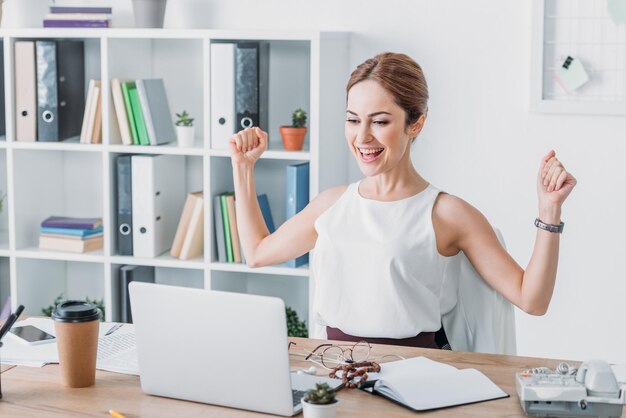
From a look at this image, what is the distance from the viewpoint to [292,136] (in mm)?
3443

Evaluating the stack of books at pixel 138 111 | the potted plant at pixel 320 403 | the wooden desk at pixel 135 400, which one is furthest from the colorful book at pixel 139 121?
the potted plant at pixel 320 403

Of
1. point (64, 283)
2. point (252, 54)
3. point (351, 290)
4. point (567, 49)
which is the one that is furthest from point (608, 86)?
point (64, 283)

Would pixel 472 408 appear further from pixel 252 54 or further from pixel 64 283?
pixel 64 283

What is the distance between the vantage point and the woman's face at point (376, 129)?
7.67 feet

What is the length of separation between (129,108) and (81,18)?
390 millimetres

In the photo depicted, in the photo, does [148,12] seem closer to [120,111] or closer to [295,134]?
[120,111]

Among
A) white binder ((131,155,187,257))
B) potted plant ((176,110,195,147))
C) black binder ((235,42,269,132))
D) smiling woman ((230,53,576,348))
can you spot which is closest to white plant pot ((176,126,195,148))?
potted plant ((176,110,195,147))

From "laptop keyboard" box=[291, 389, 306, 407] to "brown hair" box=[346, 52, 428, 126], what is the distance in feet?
2.75

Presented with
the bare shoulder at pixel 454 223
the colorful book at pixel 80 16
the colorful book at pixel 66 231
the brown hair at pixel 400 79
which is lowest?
the colorful book at pixel 66 231

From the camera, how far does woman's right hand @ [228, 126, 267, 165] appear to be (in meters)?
2.42

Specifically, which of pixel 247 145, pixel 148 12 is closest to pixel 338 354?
pixel 247 145

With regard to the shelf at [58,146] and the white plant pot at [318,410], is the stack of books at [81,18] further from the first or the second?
the white plant pot at [318,410]

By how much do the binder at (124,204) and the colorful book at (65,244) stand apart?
158mm

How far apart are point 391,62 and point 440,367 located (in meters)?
0.81
